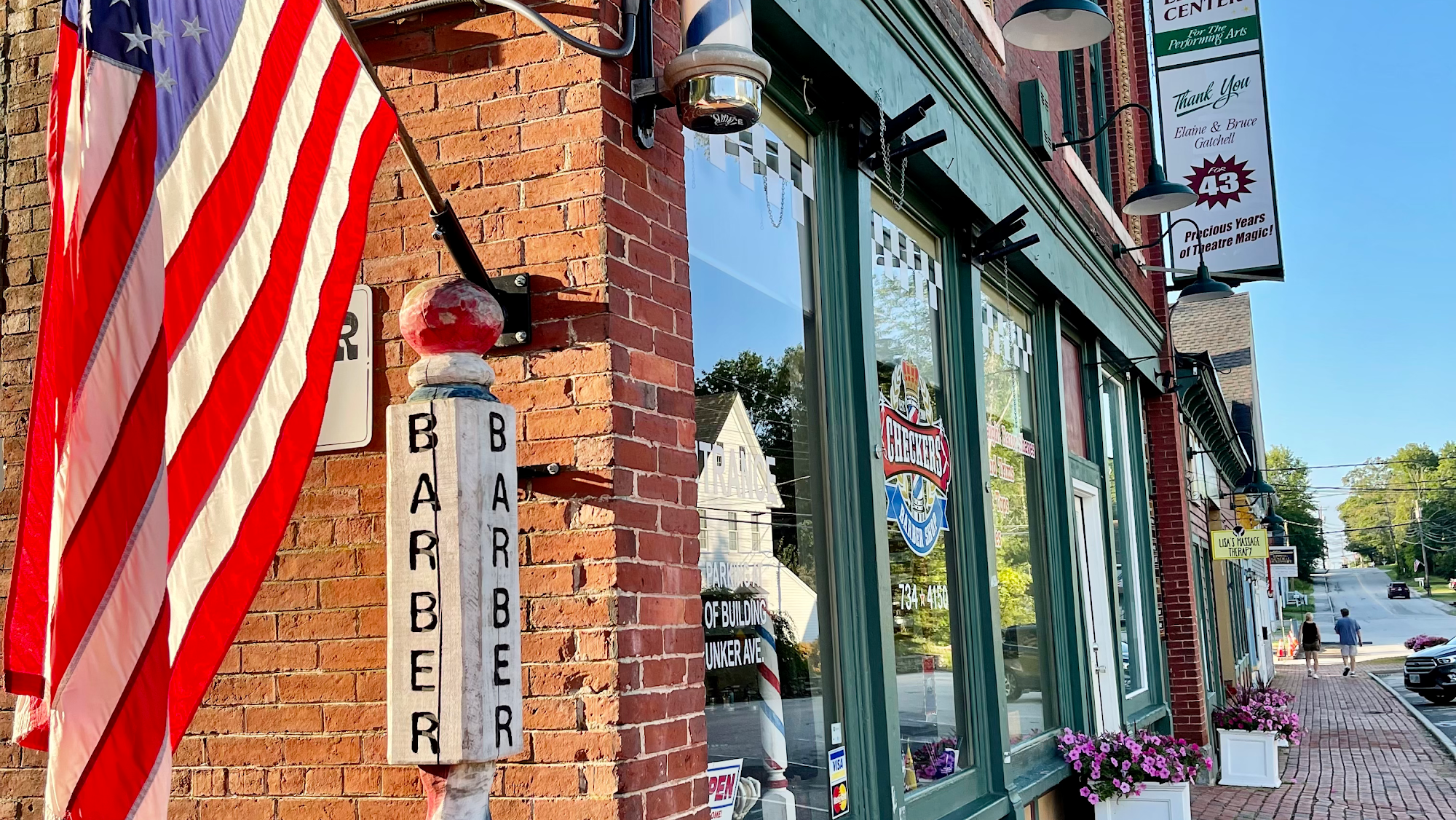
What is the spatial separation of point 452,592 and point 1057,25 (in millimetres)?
5035

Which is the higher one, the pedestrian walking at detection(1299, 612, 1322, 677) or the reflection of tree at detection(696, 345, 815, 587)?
the reflection of tree at detection(696, 345, 815, 587)

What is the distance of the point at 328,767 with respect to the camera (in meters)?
3.21

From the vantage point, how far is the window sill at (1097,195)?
923cm

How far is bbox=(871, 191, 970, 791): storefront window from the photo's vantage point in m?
5.65

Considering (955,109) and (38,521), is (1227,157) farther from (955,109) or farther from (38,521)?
(38,521)

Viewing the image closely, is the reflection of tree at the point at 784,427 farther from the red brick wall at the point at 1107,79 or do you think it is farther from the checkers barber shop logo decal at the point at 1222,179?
the checkers barber shop logo decal at the point at 1222,179

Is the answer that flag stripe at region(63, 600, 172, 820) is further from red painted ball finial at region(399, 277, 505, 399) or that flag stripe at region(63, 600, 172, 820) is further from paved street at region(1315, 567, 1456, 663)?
paved street at region(1315, 567, 1456, 663)

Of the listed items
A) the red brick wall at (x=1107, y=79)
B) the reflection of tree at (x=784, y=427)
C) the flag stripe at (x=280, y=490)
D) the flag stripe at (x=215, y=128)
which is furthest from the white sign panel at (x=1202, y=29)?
the flag stripe at (x=215, y=128)

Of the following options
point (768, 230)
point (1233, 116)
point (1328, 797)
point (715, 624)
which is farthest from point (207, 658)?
point (1233, 116)

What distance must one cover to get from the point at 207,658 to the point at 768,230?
2898 millimetres

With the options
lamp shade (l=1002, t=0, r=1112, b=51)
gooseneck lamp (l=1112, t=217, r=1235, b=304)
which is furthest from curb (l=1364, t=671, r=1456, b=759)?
lamp shade (l=1002, t=0, r=1112, b=51)

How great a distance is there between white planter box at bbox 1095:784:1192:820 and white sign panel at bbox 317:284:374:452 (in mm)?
6074

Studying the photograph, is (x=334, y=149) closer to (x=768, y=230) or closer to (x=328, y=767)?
(x=328, y=767)

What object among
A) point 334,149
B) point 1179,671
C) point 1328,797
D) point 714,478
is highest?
point 334,149
